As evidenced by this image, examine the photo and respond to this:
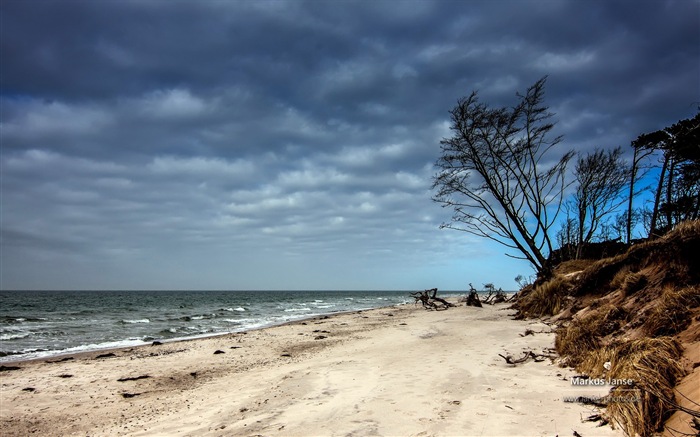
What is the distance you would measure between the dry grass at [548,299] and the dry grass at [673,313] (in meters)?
6.90

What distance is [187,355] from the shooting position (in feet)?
40.5

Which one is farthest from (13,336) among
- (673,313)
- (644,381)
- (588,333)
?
(673,313)

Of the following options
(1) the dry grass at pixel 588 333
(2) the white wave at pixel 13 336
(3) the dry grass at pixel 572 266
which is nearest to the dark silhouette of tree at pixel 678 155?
(3) the dry grass at pixel 572 266

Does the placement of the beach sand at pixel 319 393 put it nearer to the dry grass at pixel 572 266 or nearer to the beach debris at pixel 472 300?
the dry grass at pixel 572 266

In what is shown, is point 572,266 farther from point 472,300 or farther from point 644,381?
point 644,381

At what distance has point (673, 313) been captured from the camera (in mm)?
5008

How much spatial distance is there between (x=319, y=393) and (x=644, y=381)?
4.19 metres

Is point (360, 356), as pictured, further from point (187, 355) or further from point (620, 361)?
point (187, 355)

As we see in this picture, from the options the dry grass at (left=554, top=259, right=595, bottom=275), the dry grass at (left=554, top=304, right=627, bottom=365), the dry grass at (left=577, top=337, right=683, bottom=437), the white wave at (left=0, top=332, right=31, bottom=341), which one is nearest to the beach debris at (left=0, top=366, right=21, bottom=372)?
the white wave at (left=0, top=332, right=31, bottom=341)

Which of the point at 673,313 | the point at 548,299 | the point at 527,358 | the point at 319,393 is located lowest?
the point at 319,393

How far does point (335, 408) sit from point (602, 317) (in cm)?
508

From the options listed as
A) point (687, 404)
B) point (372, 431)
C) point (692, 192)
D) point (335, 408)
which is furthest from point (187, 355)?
point (692, 192)

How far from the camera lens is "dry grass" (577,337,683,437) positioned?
327cm

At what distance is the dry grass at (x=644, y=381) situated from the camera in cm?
327
